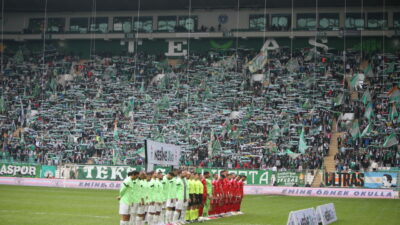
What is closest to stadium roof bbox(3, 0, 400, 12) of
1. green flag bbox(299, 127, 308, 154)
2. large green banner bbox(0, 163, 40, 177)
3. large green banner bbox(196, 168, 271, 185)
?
green flag bbox(299, 127, 308, 154)

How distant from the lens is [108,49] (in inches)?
2665

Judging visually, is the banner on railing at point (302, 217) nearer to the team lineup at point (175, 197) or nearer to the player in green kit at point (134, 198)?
the team lineup at point (175, 197)

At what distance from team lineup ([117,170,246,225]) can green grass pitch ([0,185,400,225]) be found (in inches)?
29.7

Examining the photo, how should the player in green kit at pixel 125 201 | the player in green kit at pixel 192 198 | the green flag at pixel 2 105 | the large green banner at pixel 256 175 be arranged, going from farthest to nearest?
the green flag at pixel 2 105
the large green banner at pixel 256 175
the player in green kit at pixel 192 198
the player in green kit at pixel 125 201

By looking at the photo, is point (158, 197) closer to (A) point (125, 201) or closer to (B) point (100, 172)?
(A) point (125, 201)

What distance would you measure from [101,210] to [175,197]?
7.40 meters

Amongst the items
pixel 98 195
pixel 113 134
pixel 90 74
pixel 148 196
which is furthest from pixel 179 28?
pixel 148 196

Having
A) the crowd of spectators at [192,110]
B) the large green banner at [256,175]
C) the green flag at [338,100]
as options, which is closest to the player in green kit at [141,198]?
the large green banner at [256,175]

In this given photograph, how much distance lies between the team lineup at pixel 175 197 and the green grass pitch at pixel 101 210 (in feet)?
2.48

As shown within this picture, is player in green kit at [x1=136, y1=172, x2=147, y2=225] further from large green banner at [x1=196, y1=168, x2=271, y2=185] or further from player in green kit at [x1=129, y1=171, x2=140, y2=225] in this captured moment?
large green banner at [x1=196, y1=168, x2=271, y2=185]

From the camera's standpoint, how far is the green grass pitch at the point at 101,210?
2416 cm

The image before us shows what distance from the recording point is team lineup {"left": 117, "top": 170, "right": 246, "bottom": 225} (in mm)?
19688

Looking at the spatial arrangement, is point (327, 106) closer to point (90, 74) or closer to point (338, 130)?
point (338, 130)

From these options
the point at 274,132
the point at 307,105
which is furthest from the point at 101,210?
the point at 307,105
